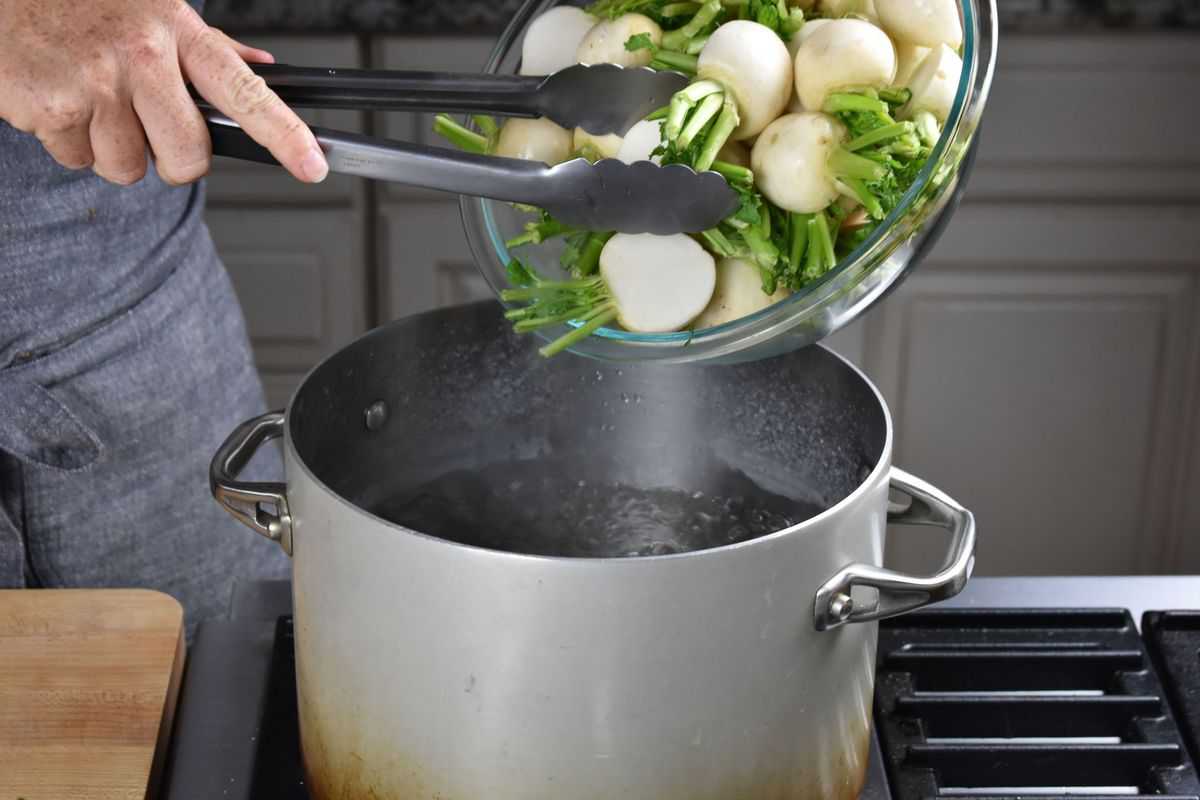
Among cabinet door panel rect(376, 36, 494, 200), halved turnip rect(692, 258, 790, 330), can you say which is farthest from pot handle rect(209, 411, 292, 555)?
cabinet door panel rect(376, 36, 494, 200)

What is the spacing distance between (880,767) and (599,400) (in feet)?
0.81

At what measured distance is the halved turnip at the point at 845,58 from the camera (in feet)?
2.06

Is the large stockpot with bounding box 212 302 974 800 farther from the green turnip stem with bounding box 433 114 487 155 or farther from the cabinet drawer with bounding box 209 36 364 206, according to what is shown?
the cabinet drawer with bounding box 209 36 364 206

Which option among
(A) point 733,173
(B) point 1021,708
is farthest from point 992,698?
(A) point 733,173

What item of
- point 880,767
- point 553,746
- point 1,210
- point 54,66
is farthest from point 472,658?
point 1,210

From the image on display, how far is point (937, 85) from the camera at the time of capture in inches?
25.2

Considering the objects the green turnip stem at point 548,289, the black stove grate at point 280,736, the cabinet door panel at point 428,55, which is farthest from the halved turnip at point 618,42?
the cabinet door panel at point 428,55

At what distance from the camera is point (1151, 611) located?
0.69 metres

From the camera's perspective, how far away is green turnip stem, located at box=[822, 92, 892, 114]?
2.06 ft

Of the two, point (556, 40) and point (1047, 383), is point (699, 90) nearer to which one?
point (556, 40)

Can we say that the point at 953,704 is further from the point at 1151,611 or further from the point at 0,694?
the point at 0,694

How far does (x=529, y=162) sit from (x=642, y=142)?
82 mm

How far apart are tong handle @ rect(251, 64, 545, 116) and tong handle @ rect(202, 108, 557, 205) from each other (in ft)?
0.15

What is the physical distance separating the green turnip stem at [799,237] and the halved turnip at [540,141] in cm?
12
